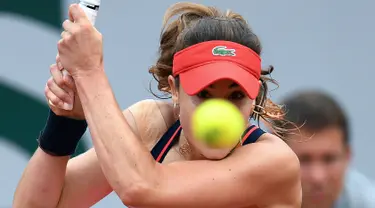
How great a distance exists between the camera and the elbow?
2395 mm

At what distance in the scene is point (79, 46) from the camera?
239 cm

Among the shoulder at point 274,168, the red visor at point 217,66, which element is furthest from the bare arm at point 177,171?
the red visor at point 217,66

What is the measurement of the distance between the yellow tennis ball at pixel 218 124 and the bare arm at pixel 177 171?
0.13 meters

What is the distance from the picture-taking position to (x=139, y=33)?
4699 mm

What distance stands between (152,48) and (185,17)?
5.85 feet

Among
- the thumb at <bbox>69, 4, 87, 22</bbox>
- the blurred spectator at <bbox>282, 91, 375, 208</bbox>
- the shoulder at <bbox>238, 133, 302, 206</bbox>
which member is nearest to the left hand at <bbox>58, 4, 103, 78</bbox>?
the thumb at <bbox>69, 4, 87, 22</bbox>

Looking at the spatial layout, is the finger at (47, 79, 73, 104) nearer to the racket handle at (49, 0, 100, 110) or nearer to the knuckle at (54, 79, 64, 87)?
the knuckle at (54, 79, 64, 87)

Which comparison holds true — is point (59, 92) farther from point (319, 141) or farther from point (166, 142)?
point (319, 141)

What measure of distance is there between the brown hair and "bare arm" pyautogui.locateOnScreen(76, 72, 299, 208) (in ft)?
0.93

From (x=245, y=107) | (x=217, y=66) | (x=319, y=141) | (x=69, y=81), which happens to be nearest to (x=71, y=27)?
(x=69, y=81)

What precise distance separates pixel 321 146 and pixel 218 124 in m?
0.67

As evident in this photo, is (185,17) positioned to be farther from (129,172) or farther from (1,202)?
(1,202)

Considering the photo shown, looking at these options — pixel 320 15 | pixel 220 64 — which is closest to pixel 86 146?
pixel 320 15

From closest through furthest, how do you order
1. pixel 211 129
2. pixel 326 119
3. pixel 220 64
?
pixel 211 129
pixel 220 64
pixel 326 119
